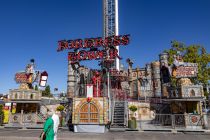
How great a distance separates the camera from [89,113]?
18.8 m

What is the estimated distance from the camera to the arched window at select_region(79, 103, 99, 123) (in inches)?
734

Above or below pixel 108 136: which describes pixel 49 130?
above

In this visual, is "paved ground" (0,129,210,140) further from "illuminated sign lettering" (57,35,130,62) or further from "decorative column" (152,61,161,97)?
"decorative column" (152,61,161,97)

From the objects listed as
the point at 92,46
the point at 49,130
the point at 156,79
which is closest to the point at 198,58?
the point at 156,79

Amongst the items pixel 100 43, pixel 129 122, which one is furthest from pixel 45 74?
pixel 129 122

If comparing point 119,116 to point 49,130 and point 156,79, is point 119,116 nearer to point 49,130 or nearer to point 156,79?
point 49,130

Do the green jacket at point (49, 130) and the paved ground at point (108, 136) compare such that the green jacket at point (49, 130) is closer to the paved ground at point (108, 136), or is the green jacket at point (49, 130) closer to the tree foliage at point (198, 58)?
the paved ground at point (108, 136)

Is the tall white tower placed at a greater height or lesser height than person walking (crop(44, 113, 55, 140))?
greater

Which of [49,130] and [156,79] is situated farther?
[156,79]

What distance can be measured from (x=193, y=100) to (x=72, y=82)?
97.5 feet

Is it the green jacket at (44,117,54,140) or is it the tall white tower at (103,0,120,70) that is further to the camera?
the tall white tower at (103,0,120,70)

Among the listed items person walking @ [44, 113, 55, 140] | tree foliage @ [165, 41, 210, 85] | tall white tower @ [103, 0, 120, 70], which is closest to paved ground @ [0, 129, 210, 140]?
person walking @ [44, 113, 55, 140]

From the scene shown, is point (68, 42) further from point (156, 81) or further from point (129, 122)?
point (156, 81)

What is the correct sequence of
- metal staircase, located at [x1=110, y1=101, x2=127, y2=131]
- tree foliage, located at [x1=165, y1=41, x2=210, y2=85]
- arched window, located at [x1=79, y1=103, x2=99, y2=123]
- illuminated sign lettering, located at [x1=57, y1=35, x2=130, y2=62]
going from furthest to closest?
tree foliage, located at [x1=165, y1=41, x2=210, y2=85] < illuminated sign lettering, located at [x1=57, y1=35, x2=130, y2=62] < metal staircase, located at [x1=110, y1=101, x2=127, y2=131] < arched window, located at [x1=79, y1=103, x2=99, y2=123]
